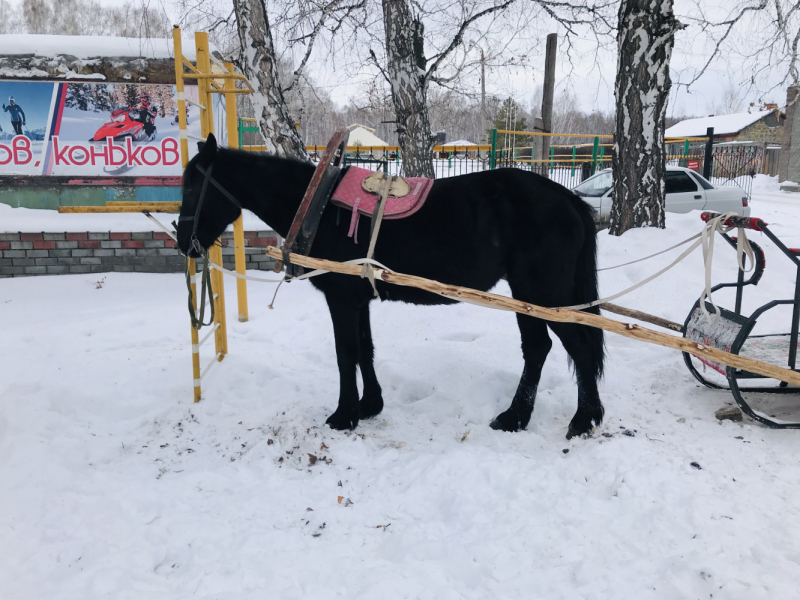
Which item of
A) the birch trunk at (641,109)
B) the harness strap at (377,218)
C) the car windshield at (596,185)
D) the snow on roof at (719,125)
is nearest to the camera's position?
the harness strap at (377,218)

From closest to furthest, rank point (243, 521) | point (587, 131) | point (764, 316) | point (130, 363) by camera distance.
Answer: point (243, 521) → point (130, 363) → point (764, 316) → point (587, 131)

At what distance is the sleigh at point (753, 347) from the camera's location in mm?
2883

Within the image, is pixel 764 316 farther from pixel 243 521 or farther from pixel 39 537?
pixel 39 537

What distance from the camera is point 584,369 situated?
3.26 metres

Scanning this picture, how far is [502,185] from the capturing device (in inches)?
125

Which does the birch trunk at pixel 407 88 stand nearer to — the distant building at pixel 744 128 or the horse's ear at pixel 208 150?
the horse's ear at pixel 208 150

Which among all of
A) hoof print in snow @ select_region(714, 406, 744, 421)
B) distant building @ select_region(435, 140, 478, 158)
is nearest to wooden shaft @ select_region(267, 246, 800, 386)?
hoof print in snow @ select_region(714, 406, 744, 421)

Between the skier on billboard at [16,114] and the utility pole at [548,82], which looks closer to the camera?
the skier on billboard at [16,114]

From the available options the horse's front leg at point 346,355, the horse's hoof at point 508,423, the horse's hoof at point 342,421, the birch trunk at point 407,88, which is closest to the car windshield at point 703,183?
the birch trunk at point 407,88

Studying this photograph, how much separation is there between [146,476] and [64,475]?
0.41 meters

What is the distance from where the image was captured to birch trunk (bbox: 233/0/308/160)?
5977 mm

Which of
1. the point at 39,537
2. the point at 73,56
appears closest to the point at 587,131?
the point at 73,56

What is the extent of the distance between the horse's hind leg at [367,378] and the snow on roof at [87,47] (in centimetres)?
531

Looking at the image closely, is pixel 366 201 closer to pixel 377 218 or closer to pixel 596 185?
pixel 377 218
